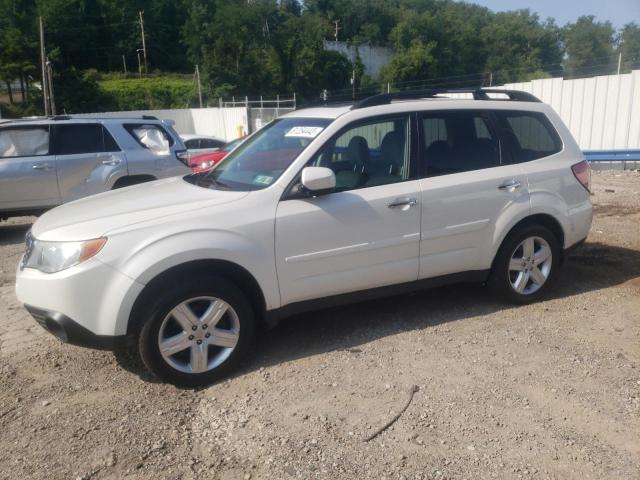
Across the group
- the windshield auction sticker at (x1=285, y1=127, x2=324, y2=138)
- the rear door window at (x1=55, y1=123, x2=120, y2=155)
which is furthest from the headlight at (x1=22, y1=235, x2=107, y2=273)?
the rear door window at (x1=55, y1=123, x2=120, y2=155)

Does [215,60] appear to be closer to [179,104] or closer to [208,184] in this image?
[179,104]

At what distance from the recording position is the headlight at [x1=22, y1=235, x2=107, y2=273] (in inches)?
146

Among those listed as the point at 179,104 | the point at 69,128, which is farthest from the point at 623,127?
the point at 179,104

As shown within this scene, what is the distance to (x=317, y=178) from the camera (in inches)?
162

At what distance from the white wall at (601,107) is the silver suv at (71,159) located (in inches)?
417

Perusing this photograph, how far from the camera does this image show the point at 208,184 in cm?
465

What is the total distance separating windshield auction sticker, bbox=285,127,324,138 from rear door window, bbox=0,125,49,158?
571cm

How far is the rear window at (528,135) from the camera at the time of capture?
5.24 m

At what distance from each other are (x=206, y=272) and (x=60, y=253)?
903mm

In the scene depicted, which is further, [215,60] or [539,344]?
[215,60]

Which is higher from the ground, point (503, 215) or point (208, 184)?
point (208, 184)

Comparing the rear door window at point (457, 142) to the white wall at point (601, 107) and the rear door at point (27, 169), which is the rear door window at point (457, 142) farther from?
the white wall at point (601, 107)

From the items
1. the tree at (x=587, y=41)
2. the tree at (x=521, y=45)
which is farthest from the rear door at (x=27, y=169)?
the tree at (x=521, y=45)

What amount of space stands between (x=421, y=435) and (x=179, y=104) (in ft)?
203
